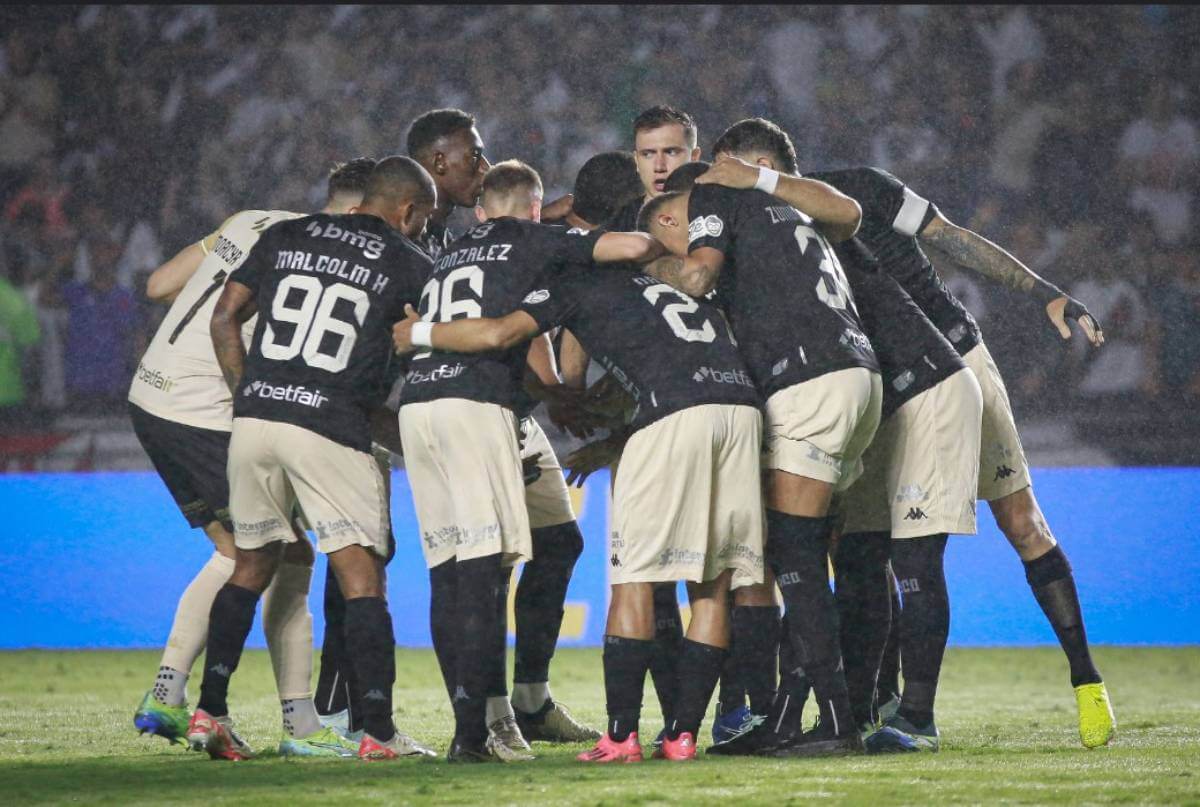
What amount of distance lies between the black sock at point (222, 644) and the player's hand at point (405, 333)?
0.87 m

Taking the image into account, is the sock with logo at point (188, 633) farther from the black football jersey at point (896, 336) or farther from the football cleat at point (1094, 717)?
the football cleat at point (1094, 717)

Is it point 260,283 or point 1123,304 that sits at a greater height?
point 1123,304

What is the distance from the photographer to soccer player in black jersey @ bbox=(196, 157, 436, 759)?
428 cm

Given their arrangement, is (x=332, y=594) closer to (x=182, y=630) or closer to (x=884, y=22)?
(x=182, y=630)

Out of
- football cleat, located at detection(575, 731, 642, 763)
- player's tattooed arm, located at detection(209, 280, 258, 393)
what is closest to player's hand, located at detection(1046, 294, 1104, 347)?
football cleat, located at detection(575, 731, 642, 763)

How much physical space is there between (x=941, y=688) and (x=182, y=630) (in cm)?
361

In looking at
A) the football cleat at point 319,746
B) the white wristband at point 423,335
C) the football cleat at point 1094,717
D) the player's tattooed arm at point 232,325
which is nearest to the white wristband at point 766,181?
the white wristband at point 423,335

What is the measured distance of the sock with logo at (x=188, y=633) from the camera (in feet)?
14.9

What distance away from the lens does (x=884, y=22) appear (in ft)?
38.8

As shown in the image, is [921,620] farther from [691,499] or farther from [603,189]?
[603,189]

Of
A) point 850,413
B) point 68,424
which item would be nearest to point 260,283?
point 850,413

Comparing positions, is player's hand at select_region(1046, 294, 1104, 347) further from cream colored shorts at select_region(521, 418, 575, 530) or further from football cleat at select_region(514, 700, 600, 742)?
football cleat at select_region(514, 700, 600, 742)

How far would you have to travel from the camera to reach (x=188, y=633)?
463 cm

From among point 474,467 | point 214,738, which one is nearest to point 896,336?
point 474,467
